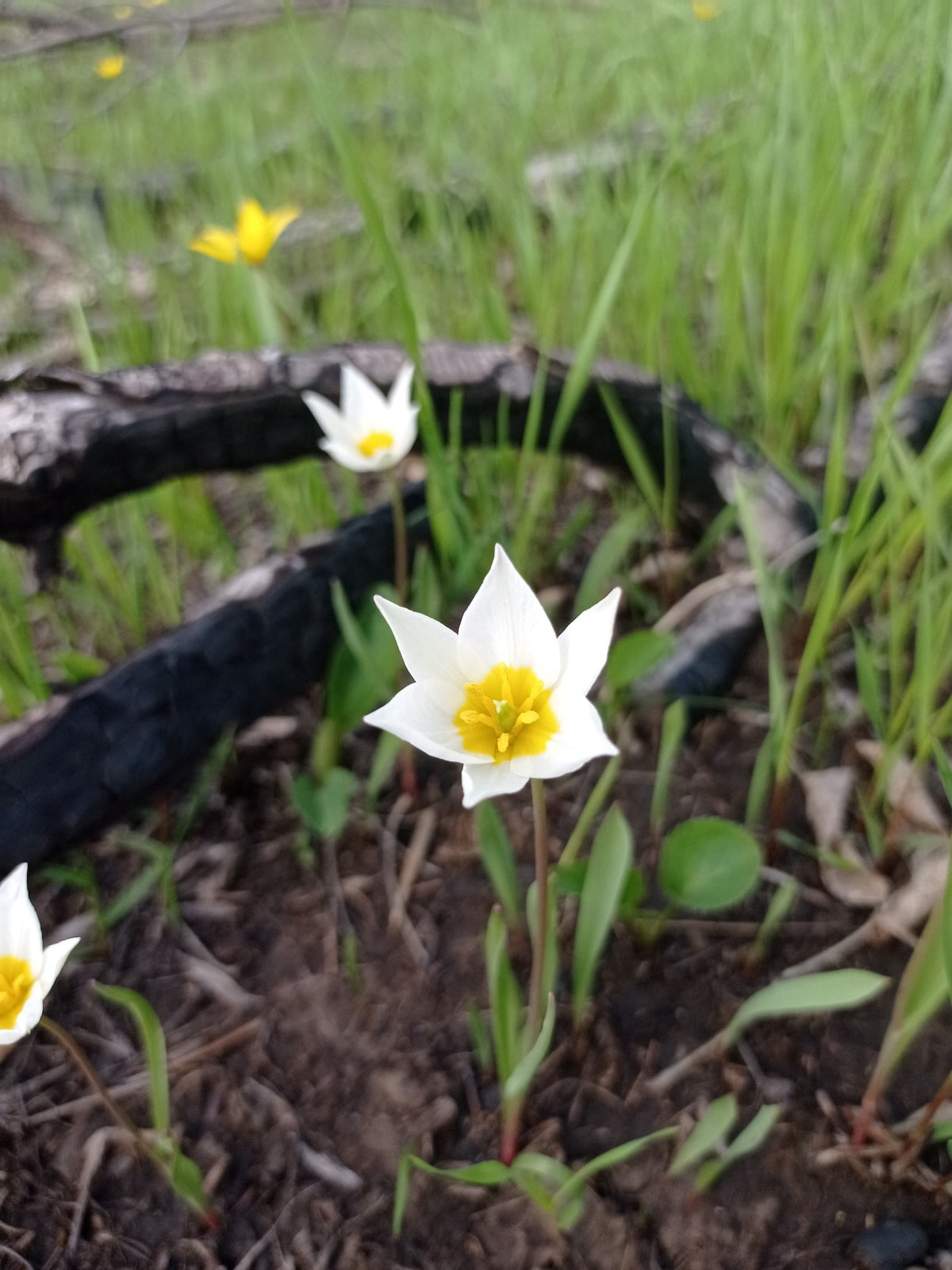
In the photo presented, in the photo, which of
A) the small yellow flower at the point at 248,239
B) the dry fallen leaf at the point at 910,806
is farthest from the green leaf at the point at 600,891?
the small yellow flower at the point at 248,239

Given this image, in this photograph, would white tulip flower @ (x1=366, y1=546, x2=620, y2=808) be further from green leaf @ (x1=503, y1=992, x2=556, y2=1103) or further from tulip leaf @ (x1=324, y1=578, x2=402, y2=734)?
tulip leaf @ (x1=324, y1=578, x2=402, y2=734)

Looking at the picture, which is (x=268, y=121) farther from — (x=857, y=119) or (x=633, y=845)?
(x=633, y=845)

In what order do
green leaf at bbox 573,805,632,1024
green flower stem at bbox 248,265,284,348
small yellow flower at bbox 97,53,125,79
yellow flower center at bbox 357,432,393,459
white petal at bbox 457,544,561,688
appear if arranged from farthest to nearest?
small yellow flower at bbox 97,53,125,79
green flower stem at bbox 248,265,284,348
yellow flower center at bbox 357,432,393,459
green leaf at bbox 573,805,632,1024
white petal at bbox 457,544,561,688

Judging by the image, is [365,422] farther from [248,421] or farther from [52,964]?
[52,964]

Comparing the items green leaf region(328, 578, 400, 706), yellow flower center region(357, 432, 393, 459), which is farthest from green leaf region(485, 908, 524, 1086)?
yellow flower center region(357, 432, 393, 459)

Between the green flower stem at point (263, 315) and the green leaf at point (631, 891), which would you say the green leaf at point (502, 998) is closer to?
the green leaf at point (631, 891)

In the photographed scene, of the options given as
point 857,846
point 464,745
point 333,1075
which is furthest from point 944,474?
point 333,1075

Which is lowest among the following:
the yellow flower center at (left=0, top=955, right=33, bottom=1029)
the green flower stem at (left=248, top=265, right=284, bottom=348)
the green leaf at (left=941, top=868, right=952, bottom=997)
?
the yellow flower center at (left=0, top=955, right=33, bottom=1029)
